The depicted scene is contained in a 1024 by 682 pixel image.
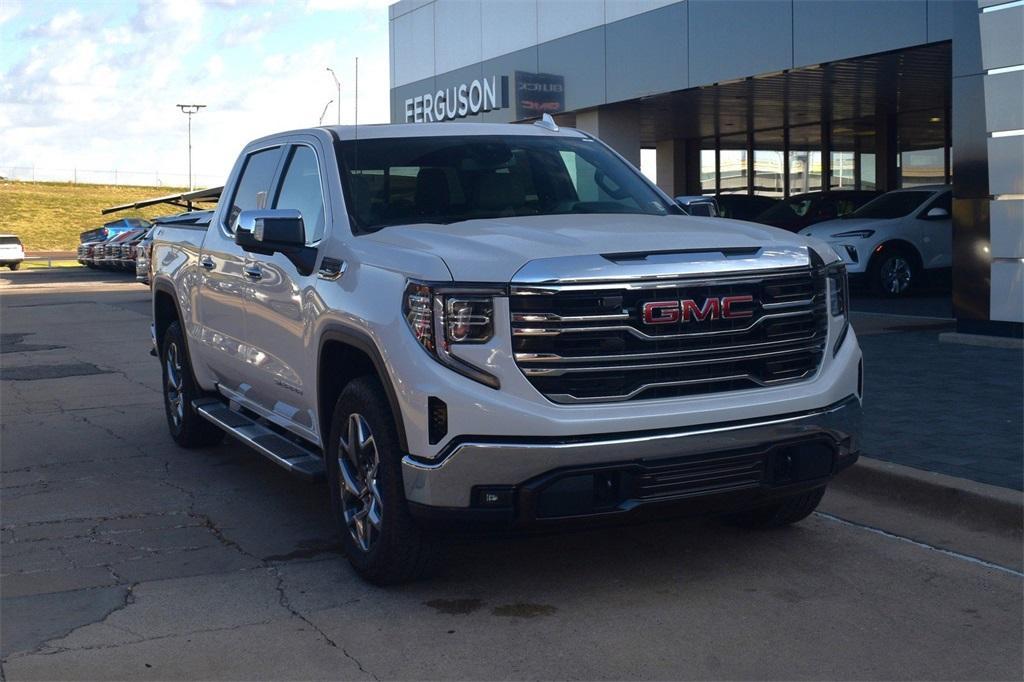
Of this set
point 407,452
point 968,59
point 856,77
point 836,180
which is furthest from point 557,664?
point 836,180

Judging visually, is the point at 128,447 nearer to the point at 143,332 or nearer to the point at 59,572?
the point at 59,572

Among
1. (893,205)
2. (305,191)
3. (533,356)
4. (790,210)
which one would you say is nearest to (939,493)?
(533,356)

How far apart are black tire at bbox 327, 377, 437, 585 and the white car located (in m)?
14.3

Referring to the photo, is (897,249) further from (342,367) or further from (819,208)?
(342,367)

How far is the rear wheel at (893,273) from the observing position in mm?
18609

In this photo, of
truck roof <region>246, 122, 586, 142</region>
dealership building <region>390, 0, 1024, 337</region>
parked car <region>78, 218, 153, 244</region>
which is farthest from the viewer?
parked car <region>78, 218, 153, 244</region>

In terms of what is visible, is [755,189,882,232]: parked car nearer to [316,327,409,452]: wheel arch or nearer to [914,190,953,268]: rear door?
[914,190,953,268]: rear door

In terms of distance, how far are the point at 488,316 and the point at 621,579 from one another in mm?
1416

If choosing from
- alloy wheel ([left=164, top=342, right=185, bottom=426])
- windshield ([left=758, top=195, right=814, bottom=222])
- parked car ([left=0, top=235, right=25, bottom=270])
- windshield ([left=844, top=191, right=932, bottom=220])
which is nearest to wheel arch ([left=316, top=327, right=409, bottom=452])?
alloy wheel ([left=164, top=342, right=185, bottom=426])

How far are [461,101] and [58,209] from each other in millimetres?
67227

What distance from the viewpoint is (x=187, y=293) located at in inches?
317

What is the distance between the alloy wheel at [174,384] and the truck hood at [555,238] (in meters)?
3.50

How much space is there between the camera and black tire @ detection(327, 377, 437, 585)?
4.90 m

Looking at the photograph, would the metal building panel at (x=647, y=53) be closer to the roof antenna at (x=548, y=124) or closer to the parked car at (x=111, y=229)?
the roof antenna at (x=548, y=124)
